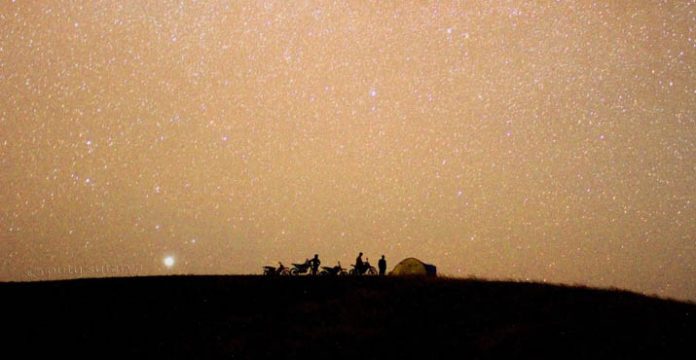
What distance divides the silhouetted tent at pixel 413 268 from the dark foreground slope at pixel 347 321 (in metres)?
7.26

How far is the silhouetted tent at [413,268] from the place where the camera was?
31969mm

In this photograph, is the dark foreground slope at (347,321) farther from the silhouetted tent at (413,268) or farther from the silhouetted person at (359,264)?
the silhouetted tent at (413,268)

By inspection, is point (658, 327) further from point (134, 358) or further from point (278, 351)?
point (134, 358)

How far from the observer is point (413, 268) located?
32219 millimetres

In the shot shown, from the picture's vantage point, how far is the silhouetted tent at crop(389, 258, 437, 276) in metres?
32.0

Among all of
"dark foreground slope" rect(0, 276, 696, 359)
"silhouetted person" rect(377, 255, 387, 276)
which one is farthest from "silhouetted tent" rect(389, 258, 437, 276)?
"dark foreground slope" rect(0, 276, 696, 359)

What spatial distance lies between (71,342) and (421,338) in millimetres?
11358

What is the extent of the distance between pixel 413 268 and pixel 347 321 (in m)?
12.9

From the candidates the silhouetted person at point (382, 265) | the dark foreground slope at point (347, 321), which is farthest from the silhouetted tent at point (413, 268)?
the dark foreground slope at point (347, 321)

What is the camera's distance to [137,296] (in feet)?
80.8

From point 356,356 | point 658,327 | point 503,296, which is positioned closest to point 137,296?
point 356,356

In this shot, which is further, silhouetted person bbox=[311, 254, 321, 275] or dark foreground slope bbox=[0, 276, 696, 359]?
silhouetted person bbox=[311, 254, 321, 275]

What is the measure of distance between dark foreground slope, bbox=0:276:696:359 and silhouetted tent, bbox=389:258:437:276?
7.26 meters

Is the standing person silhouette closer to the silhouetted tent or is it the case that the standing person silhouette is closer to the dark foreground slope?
the silhouetted tent
